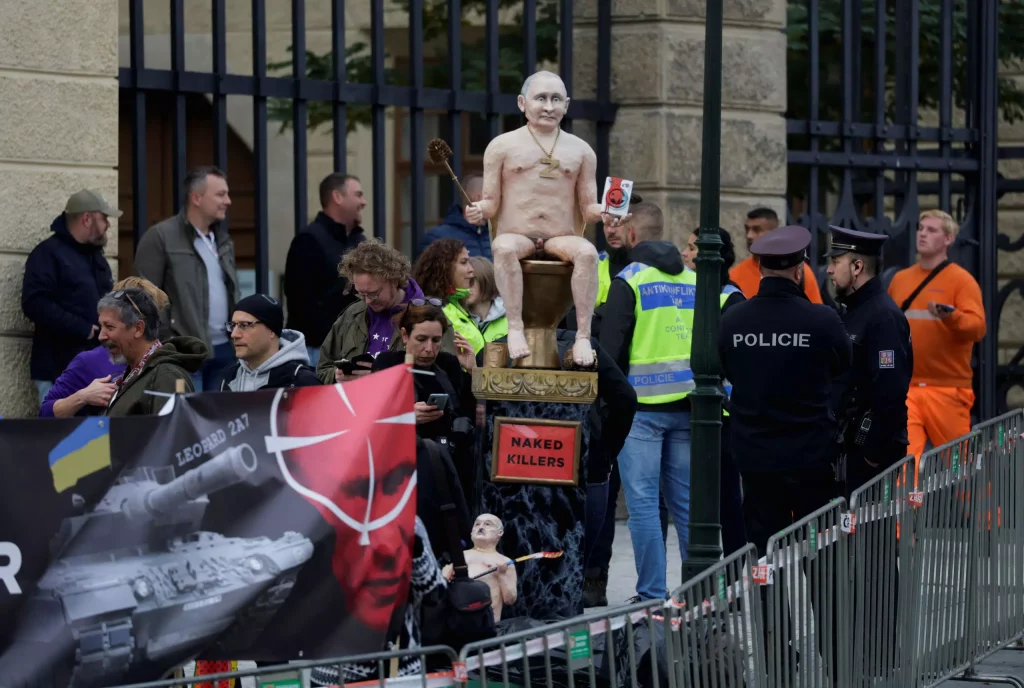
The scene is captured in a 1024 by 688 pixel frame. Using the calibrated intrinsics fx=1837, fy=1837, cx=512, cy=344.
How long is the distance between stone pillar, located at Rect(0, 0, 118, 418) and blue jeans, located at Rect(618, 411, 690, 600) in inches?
116

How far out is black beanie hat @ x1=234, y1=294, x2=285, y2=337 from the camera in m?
6.57

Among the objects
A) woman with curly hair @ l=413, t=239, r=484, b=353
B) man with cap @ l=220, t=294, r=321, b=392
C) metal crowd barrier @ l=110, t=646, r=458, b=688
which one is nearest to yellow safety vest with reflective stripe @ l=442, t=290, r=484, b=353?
woman with curly hair @ l=413, t=239, r=484, b=353

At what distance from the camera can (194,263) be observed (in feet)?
30.4

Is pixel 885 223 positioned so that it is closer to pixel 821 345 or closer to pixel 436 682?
pixel 821 345

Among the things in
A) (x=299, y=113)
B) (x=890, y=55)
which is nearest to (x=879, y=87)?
(x=890, y=55)

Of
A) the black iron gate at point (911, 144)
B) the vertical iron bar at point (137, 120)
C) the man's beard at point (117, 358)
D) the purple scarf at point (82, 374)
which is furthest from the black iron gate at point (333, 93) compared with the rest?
the man's beard at point (117, 358)

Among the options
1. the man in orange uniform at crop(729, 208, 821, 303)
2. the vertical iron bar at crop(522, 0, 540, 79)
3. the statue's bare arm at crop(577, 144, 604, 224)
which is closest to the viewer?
the statue's bare arm at crop(577, 144, 604, 224)

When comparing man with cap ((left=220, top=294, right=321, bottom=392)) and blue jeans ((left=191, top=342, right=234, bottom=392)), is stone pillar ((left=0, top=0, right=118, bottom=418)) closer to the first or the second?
blue jeans ((left=191, top=342, right=234, bottom=392))

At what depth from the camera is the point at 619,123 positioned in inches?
460

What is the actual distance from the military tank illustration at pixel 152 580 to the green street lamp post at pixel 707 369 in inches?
122

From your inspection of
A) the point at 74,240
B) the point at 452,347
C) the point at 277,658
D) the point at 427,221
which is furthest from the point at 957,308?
the point at 427,221

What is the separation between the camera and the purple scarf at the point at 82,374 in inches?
291

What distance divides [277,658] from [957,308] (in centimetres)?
666

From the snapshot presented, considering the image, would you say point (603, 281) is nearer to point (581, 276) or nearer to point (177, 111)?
point (581, 276)
